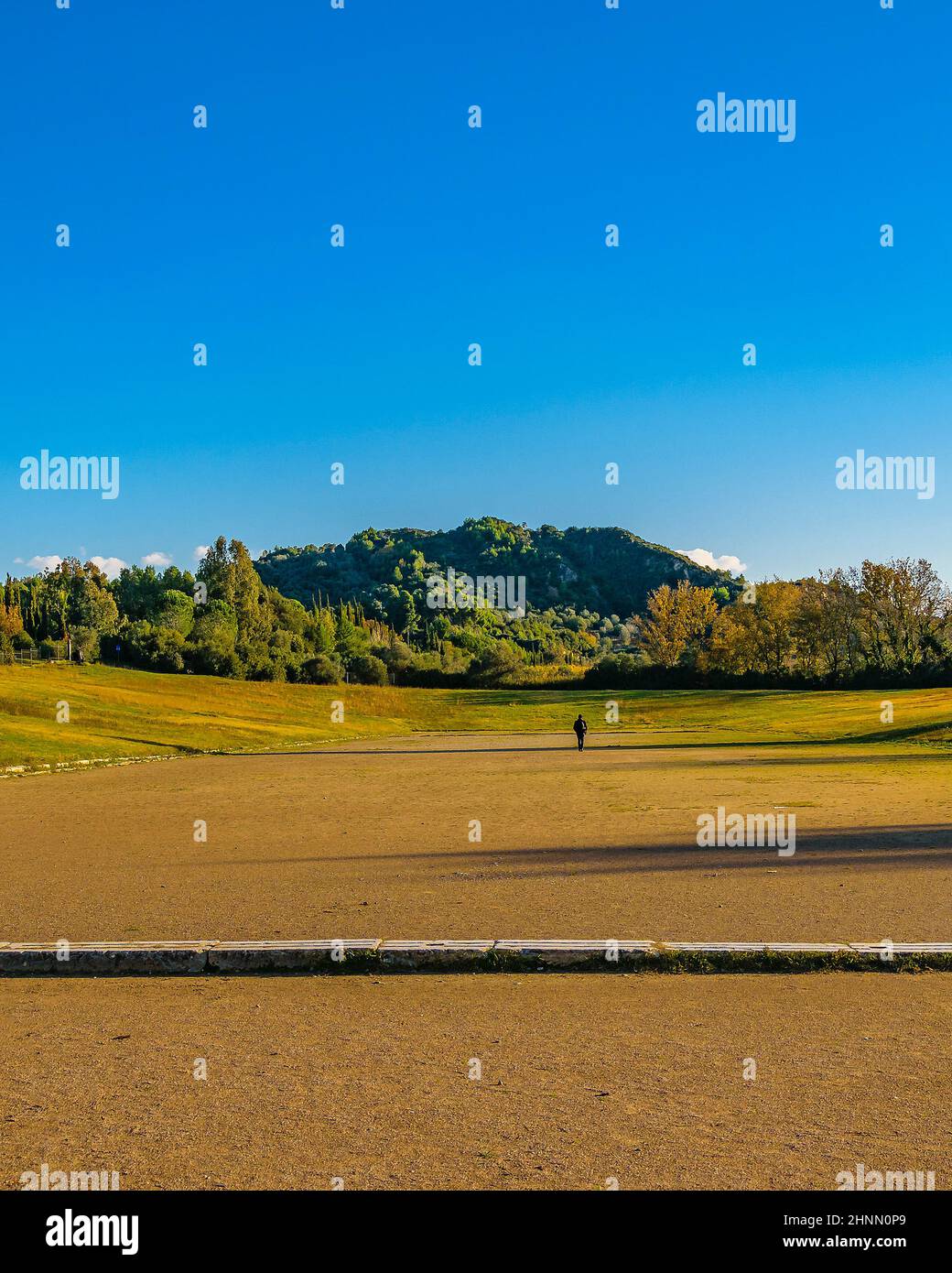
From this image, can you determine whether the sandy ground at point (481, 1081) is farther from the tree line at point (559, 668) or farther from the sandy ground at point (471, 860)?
the tree line at point (559, 668)

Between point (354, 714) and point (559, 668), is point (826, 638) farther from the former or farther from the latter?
point (354, 714)

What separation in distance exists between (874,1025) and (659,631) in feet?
413

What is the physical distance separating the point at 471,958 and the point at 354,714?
248 ft

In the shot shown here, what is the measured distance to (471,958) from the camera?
8.78 metres

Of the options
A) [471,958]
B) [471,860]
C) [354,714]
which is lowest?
[354,714]

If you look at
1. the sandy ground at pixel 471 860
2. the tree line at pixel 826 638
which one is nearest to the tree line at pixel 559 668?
the tree line at pixel 826 638

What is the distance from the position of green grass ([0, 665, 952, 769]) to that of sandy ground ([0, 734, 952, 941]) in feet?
56.0

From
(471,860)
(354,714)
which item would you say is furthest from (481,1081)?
(354,714)

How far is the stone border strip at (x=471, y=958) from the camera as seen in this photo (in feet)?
28.5

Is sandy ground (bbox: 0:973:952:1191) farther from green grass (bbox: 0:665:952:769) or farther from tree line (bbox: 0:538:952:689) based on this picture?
tree line (bbox: 0:538:952:689)

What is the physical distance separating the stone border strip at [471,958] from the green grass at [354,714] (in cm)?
2864

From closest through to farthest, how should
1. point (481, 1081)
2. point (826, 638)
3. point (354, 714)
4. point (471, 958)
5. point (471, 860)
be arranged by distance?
point (481, 1081), point (471, 958), point (471, 860), point (354, 714), point (826, 638)

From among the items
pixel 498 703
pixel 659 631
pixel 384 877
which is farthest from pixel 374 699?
pixel 384 877
